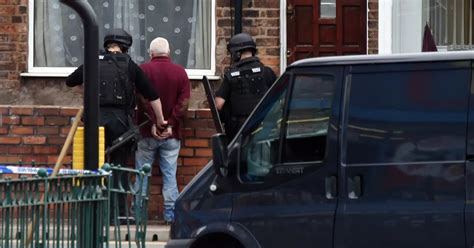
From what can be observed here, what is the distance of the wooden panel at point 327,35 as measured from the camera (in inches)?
555

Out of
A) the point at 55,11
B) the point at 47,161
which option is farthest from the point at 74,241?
the point at 55,11

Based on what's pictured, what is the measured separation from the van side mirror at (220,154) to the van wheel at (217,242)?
42 cm

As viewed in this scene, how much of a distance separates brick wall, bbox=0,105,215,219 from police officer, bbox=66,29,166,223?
0.74 meters

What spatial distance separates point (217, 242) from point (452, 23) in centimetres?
667

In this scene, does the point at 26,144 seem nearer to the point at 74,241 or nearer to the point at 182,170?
the point at 182,170

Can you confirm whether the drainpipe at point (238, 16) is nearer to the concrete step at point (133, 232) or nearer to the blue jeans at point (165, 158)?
the blue jeans at point (165, 158)

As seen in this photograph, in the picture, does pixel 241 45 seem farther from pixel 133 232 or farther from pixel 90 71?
pixel 90 71

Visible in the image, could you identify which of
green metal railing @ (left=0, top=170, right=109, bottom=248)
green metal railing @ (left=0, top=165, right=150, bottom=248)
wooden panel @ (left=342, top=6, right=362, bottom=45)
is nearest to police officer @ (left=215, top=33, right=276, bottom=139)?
wooden panel @ (left=342, top=6, right=362, bottom=45)

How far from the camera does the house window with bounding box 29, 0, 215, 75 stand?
1405 centimetres

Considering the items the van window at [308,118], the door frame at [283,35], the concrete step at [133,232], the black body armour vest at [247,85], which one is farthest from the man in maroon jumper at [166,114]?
the van window at [308,118]

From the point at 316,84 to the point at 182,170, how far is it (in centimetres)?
514

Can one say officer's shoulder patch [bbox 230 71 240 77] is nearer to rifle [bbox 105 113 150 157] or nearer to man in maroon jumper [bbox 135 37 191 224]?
man in maroon jumper [bbox 135 37 191 224]

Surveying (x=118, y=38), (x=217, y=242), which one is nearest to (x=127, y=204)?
(x=217, y=242)

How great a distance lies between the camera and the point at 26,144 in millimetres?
13422
